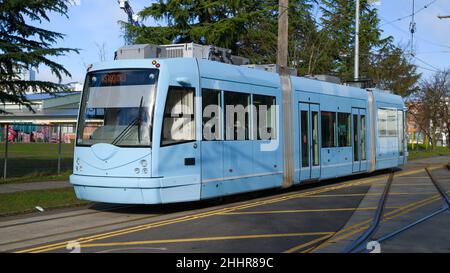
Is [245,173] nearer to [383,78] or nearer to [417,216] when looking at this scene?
[417,216]

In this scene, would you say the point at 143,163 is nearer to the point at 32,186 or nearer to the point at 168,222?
the point at 168,222

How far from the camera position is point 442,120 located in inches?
2323

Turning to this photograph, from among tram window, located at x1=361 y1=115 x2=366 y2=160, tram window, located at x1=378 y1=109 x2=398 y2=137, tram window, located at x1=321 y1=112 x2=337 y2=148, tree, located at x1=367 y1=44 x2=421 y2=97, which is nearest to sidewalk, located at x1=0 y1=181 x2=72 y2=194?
tram window, located at x1=321 y1=112 x2=337 y2=148

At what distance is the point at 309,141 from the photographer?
16203 millimetres

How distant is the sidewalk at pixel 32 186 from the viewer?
50.7 ft

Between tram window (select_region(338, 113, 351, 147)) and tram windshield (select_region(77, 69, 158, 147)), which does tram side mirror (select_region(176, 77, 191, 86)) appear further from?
tram window (select_region(338, 113, 351, 147))

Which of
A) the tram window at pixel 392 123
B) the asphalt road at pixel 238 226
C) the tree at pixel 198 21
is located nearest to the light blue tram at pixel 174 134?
the asphalt road at pixel 238 226

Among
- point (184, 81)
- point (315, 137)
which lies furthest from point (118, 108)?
point (315, 137)

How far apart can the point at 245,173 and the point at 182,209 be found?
1.81 m

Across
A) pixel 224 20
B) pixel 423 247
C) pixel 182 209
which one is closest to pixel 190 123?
pixel 182 209

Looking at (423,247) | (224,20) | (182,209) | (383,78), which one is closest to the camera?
(423,247)

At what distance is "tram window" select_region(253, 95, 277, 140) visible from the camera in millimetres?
13875

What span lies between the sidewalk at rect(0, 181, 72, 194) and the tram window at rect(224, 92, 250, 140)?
621 cm
